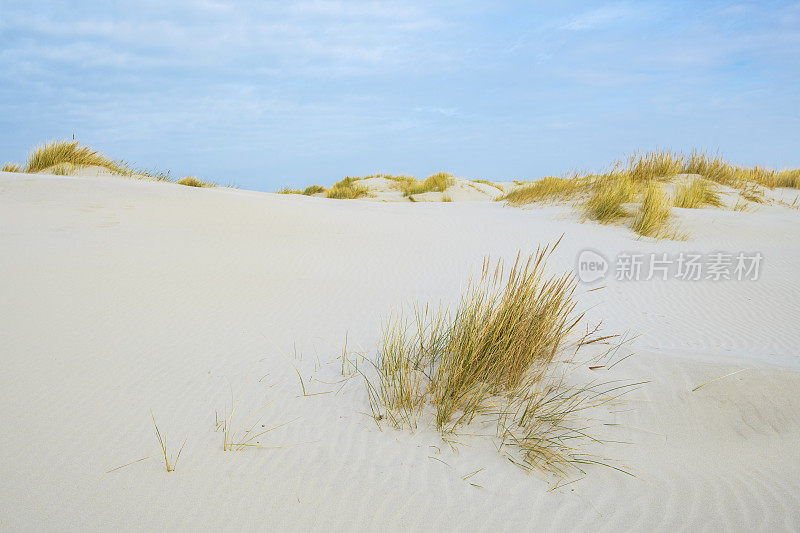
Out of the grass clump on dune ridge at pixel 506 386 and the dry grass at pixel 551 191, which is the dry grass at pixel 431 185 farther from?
the grass clump on dune ridge at pixel 506 386

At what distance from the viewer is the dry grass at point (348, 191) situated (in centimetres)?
1756

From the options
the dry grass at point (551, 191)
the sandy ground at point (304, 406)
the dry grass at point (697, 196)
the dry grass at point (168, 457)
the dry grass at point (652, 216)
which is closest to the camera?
the sandy ground at point (304, 406)

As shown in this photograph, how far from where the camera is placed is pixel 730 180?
1245 centimetres

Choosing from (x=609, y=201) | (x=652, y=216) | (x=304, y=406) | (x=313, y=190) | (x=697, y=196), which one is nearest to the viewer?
(x=304, y=406)

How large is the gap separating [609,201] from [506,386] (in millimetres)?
6666

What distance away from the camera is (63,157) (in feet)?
35.9

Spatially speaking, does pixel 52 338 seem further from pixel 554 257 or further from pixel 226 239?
pixel 554 257

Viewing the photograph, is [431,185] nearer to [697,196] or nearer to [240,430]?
[697,196]

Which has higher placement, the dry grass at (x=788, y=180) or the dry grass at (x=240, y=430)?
the dry grass at (x=788, y=180)

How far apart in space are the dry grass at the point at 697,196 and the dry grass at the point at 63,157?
13.1 m

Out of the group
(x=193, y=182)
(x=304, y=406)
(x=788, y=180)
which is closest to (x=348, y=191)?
(x=193, y=182)

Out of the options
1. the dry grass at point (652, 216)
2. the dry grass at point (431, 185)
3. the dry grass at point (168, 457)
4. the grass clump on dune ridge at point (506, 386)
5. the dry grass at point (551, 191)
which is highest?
the dry grass at point (431, 185)

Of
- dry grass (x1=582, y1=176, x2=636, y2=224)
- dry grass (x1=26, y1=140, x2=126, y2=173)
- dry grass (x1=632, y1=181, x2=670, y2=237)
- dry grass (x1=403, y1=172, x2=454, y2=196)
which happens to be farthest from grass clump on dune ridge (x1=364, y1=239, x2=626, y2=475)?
dry grass (x1=403, y1=172, x2=454, y2=196)

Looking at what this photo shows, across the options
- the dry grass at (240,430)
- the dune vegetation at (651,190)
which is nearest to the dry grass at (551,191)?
the dune vegetation at (651,190)
